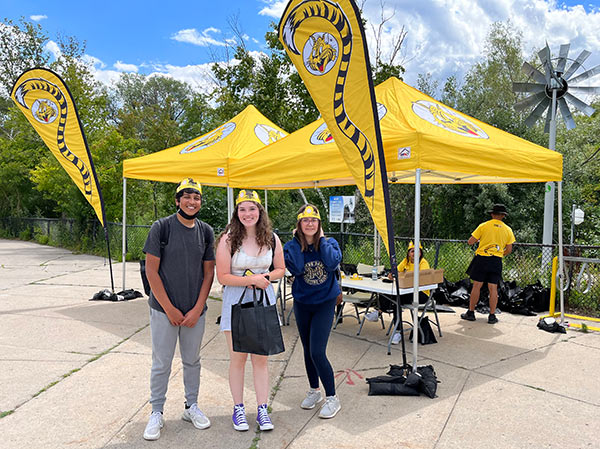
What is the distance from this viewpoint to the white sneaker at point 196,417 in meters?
3.45

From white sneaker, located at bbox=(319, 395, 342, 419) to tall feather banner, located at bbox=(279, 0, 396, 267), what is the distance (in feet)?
3.87

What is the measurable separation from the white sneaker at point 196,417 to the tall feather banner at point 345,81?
1873 mm

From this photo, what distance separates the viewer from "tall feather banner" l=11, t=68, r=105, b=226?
812 centimetres

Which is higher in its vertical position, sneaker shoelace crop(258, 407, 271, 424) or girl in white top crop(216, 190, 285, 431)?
girl in white top crop(216, 190, 285, 431)

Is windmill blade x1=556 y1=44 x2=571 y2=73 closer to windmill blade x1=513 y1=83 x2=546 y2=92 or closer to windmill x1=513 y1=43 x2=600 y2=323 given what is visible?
windmill x1=513 y1=43 x2=600 y2=323

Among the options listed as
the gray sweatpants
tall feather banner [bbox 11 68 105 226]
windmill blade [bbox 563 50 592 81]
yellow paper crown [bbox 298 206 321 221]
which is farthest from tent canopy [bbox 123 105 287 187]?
windmill blade [bbox 563 50 592 81]

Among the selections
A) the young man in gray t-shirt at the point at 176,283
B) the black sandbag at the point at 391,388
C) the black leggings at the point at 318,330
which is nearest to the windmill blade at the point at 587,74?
the black sandbag at the point at 391,388

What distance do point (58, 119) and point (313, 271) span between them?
260 inches

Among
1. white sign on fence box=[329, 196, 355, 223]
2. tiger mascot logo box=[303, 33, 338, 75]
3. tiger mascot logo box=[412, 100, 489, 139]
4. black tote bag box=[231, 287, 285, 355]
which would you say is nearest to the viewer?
black tote bag box=[231, 287, 285, 355]

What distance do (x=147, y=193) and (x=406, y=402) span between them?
16.3 metres

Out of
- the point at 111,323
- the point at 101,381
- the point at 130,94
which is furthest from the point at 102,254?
the point at 130,94

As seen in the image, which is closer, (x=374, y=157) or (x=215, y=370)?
(x=374, y=157)

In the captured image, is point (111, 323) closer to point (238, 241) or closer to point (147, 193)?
point (238, 241)

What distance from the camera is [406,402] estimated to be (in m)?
3.99
